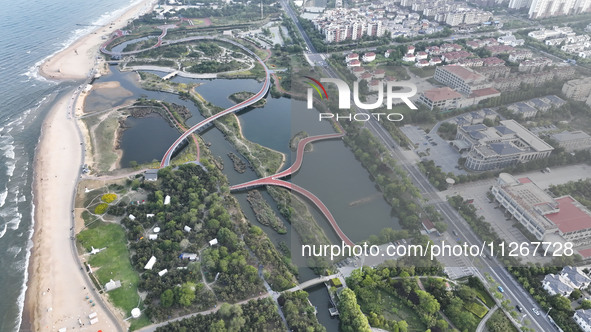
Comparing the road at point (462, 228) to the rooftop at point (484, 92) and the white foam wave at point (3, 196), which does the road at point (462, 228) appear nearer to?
the rooftop at point (484, 92)

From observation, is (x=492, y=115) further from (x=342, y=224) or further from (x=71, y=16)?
(x=71, y=16)

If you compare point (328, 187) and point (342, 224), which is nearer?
point (342, 224)

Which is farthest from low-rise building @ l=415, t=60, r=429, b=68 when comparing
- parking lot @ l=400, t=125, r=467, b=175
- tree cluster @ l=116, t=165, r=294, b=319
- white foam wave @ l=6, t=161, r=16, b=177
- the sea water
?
white foam wave @ l=6, t=161, r=16, b=177

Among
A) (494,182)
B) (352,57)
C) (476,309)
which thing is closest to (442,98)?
(494,182)

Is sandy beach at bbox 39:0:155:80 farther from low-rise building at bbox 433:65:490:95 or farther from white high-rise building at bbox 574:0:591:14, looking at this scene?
white high-rise building at bbox 574:0:591:14

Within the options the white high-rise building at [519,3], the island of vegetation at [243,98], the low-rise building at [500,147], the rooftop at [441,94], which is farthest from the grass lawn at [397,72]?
the white high-rise building at [519,3]

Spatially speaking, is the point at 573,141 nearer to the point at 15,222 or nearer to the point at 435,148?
the point at 435,148

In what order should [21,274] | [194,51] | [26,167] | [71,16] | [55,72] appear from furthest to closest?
[71,16] → [194,51] → [55,72] → [26,167] → [21,274]

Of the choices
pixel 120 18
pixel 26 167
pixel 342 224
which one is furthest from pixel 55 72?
pixel 342 224
